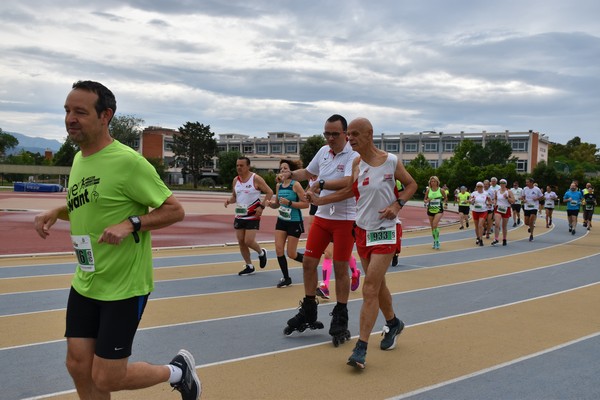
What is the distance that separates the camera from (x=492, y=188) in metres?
18.4

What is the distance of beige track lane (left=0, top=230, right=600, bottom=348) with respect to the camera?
620 centimetres

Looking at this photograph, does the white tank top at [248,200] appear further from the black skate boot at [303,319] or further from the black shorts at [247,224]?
the black skate boot at [303,319]

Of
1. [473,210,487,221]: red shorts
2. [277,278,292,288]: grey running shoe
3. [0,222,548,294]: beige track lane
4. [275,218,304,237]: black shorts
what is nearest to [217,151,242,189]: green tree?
[473,210,487,221]: red shorts

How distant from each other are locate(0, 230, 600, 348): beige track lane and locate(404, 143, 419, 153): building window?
100795mm

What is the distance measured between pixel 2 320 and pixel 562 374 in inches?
238

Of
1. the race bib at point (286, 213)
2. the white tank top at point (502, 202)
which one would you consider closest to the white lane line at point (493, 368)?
the race bib at point (286, 213)

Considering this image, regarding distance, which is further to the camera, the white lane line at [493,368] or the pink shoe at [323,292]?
the pink shoe at [323,292]

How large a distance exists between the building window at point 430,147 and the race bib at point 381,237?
10859 centimetres

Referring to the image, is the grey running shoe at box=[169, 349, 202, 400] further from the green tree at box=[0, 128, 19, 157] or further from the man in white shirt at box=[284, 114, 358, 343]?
the green tree at box=[0, 128, 19, 157]

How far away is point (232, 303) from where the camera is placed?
25.6 ft

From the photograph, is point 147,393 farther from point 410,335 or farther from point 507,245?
point 507,245

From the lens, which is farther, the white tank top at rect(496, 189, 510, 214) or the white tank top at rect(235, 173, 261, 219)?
the white tank top at rect(496, 189, 510, 214)

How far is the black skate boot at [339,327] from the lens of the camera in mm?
5770

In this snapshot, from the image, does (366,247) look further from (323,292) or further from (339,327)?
(323,292)
